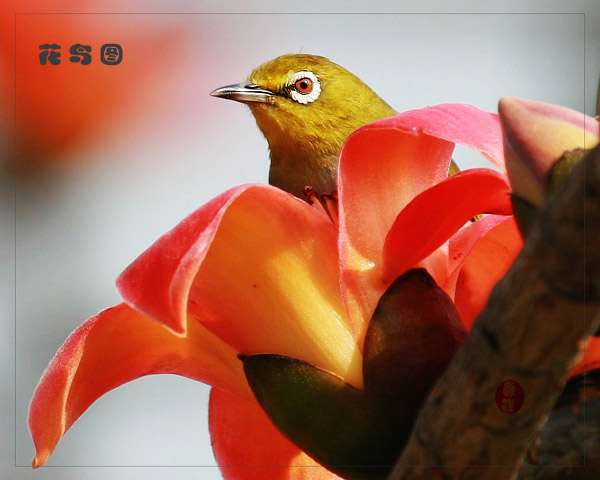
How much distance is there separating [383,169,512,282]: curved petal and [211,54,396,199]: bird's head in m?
2.51

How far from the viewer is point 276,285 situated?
556 millimetres

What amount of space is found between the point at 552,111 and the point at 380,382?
0.18 meters

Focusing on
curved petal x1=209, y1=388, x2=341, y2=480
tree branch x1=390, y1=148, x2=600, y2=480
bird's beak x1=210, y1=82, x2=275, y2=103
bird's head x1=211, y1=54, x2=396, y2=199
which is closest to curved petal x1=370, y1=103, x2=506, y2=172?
tree branch x1=390, y1=148, x2=600, y2=480

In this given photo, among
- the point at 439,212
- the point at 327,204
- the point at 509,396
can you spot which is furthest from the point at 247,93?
the point at 509,396

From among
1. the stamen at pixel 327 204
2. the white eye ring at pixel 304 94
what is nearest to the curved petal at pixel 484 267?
the stamen at pixel 327 204

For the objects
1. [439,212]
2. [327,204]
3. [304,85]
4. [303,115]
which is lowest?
[303,115]

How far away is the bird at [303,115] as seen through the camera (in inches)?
123

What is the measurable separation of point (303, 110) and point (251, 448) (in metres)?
2.63

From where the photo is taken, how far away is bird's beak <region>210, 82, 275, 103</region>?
2.95m

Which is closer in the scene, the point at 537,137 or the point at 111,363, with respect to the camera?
the point at 537,137

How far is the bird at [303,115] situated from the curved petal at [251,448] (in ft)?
7.96

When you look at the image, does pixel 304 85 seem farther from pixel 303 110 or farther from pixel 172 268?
pixel 172 268

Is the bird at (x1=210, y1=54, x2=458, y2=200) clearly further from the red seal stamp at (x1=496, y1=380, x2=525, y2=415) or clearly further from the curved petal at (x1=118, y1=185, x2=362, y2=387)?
the red seal stamp at (x1=496, y1=380, x2=525, y2=415)

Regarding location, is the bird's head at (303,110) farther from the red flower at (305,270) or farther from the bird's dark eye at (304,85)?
the red flower at (305,270)
